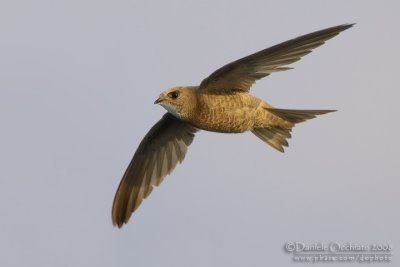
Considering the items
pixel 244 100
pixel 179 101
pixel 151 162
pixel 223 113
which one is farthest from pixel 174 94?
pixel 151 162

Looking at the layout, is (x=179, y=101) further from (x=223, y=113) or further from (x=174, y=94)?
(x=223, y=113)

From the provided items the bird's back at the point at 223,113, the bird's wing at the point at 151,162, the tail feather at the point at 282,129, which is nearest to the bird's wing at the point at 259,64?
the bird's back at the point at 223,113

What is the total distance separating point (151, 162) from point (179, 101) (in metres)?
2.23

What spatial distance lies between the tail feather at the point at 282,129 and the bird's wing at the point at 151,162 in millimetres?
1254

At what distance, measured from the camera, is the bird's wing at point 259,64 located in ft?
36.8

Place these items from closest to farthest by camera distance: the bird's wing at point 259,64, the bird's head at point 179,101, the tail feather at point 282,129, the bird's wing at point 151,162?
the bird's wing at point 259,64
the bird's head at point 179,101
the tail feather at point 282,129
the bird's wing at point 151,162

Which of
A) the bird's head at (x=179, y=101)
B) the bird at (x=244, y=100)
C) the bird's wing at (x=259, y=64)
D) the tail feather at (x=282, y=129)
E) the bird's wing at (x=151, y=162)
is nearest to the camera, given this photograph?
the bird's wing at (x=259, y=64)

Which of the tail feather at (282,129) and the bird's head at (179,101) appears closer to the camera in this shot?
the bird's head at (179,101)

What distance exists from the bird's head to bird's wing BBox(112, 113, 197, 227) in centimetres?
150

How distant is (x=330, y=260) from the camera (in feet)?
40.0

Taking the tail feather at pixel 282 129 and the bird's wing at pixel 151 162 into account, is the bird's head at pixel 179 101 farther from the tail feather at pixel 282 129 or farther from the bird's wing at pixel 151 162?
the bird's wing at pixel 151 162

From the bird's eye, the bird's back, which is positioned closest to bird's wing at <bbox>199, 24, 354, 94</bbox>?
the bird's back

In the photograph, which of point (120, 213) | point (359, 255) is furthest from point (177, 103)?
point (359, 255)

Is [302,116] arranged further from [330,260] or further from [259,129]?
[330,260]
